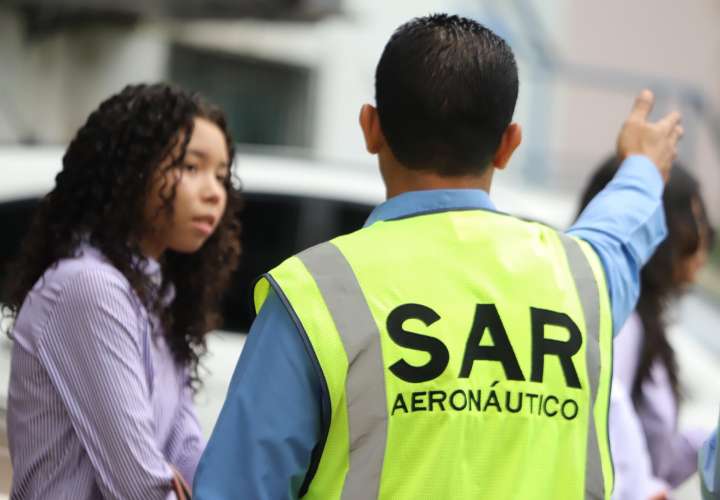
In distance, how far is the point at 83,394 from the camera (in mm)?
2363

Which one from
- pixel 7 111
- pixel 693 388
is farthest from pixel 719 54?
pixel 693 388

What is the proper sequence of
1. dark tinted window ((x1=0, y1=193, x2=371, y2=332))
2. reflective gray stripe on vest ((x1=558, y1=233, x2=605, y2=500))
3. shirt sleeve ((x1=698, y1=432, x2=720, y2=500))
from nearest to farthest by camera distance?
reflective gray stripe on vest ((x1=558, y1=233, x2=605, y2=500)) < shirt sleeve ((x1=698, y1=432, x2=720, y2=500)) < dark tinted window ((x1=0, y1=193, x2=371, y2=332))

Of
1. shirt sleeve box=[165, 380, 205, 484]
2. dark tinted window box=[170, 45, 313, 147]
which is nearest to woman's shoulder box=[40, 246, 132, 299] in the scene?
shirt sleeve box=[165, 380, 205, 484]

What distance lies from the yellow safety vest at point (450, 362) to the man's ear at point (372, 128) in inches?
4.6

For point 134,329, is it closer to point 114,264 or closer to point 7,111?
point 114,264

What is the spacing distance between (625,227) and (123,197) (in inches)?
37.8

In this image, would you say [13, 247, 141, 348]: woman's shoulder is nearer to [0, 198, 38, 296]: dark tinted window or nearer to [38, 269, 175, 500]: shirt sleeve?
[38, 269, 175, 500]: shirt sleeve

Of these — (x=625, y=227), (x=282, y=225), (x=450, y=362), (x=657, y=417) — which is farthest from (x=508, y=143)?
(x=282, y=225)

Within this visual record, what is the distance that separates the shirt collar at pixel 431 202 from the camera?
1.99 meters

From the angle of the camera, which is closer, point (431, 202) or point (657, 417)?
point (431, 202)

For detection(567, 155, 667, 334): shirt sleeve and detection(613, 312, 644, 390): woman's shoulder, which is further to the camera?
detection(613, 312, 644, 390): woman's shoulder

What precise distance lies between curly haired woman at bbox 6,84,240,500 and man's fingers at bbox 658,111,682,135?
84 cm

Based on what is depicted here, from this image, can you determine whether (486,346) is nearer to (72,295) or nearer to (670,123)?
(670,123)

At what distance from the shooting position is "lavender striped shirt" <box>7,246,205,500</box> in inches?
92.3
